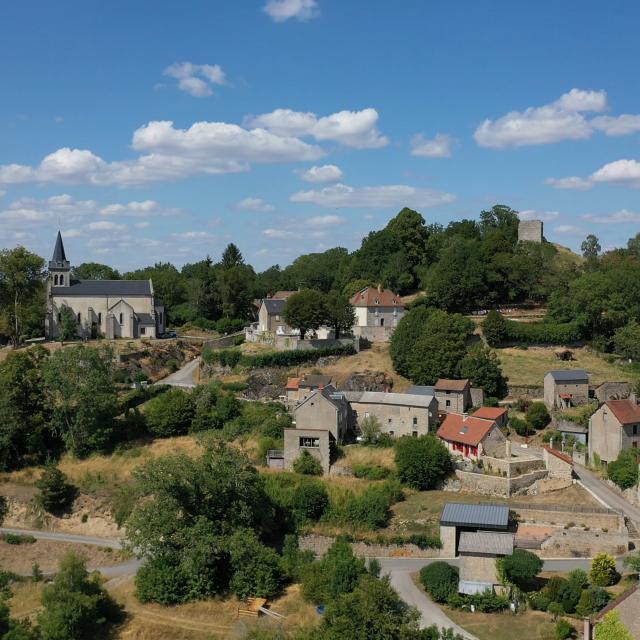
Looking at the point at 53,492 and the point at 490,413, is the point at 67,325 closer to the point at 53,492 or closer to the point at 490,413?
the point at 53,492

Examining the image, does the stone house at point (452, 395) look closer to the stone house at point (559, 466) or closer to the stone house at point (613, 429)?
the stone house at point (613, 429)

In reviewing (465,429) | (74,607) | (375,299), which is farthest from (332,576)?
(375,299)

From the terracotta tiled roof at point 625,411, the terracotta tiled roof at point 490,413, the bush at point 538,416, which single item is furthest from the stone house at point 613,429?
the terracotta tiled roof at point 490,413

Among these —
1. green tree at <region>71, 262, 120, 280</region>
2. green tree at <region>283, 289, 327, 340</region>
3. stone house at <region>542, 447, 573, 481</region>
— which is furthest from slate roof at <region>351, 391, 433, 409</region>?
green tree at <region>71, 262, 120, 280</region>

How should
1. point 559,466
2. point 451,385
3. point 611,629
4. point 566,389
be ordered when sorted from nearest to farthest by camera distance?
1. point 611,629
2. point 559,466
3. point 451,385
4. point 566,389

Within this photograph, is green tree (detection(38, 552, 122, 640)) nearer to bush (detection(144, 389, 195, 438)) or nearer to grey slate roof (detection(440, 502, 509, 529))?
grey slate roof (detection(440, 502, 509, 529))

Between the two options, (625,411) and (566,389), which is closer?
(625,411)
